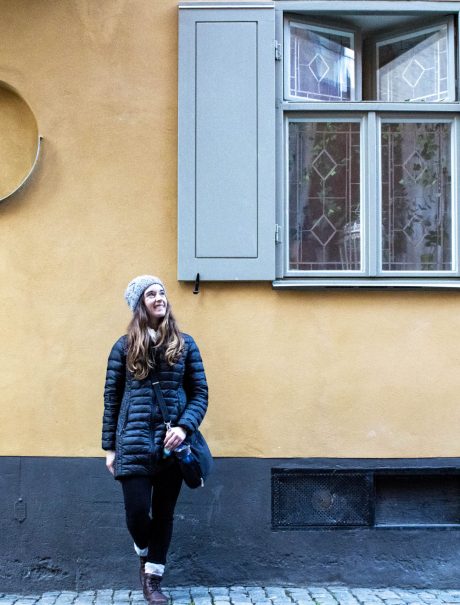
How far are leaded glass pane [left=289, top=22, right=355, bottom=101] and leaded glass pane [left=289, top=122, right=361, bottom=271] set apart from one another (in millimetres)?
233

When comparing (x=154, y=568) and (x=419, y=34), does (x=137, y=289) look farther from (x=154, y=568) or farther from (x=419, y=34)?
(x=419, y=34)

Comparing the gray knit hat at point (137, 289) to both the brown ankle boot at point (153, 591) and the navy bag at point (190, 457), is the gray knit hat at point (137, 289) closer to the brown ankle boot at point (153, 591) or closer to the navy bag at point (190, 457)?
the navy bag at point (190, 457)

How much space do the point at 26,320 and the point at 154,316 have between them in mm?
1059

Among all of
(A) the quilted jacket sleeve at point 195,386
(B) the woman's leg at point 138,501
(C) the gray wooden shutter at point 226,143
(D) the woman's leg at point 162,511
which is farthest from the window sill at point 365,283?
(B) the woman's leg at point 138,501

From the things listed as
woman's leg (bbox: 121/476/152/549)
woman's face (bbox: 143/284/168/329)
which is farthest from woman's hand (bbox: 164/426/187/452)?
woman's face (bbox: 143/284/168/329)

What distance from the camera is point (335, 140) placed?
5.88 m

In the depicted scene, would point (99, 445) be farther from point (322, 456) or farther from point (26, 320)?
point (322, 456)

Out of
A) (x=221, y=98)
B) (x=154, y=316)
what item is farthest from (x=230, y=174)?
(x=154, y=316)

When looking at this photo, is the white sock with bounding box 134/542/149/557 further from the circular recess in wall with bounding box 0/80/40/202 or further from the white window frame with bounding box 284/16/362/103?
the white window frame with bounding box 284/16/362/103

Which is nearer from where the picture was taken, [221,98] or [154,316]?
[154,316]

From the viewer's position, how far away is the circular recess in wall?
5789mm

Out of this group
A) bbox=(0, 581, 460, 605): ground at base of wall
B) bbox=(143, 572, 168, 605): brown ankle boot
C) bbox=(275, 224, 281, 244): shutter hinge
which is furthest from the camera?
bbox=(275, 224, 281, 244): shutter hinge

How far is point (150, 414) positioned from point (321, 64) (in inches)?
105

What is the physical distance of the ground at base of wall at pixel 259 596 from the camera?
529 centimetres
